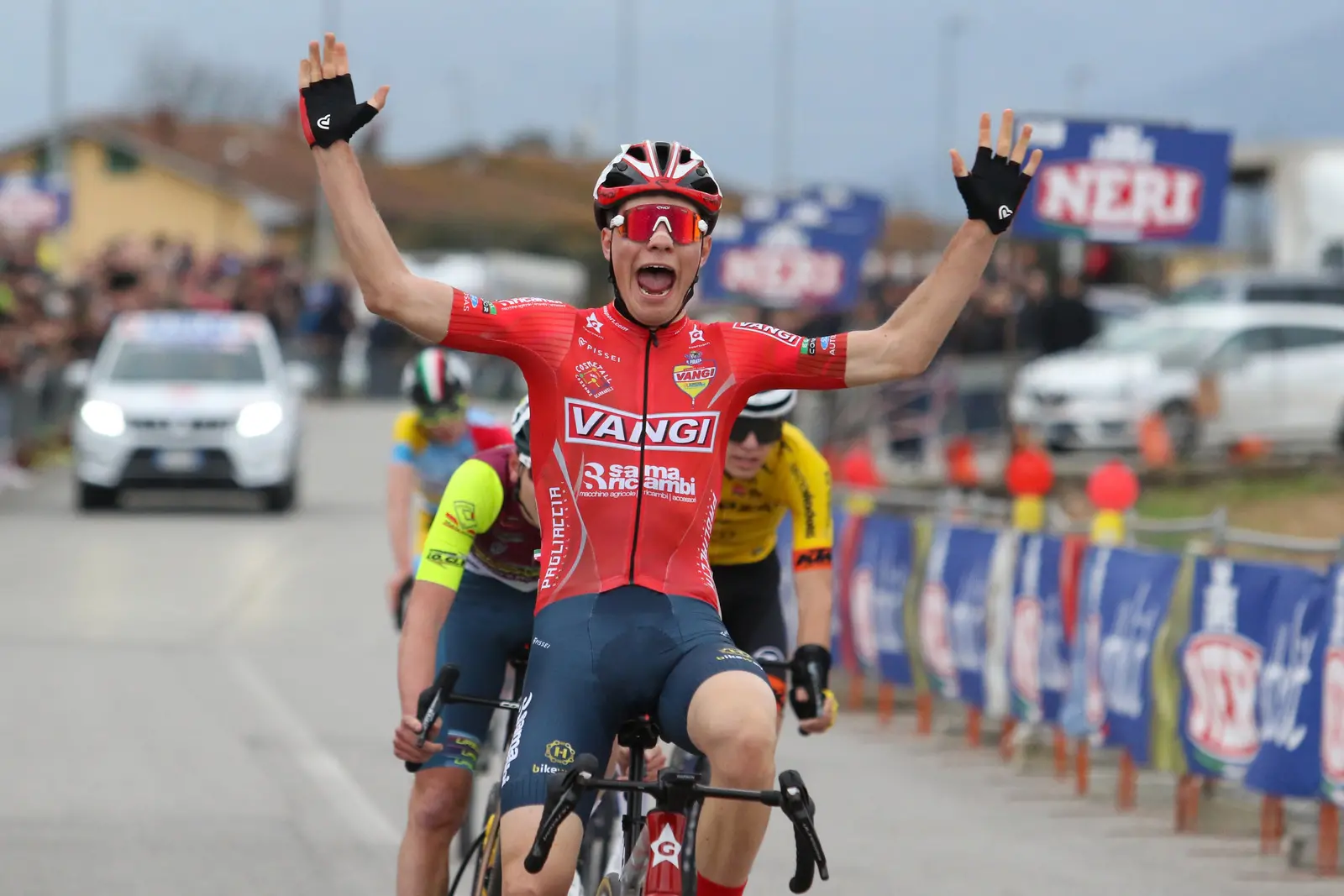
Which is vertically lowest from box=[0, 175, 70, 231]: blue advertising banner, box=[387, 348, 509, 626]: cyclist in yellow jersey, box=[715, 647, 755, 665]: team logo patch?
box=[715, 647, 755, 665]: team logo patch

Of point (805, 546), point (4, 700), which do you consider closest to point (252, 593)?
point (4, 700)

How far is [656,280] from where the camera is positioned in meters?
5.82

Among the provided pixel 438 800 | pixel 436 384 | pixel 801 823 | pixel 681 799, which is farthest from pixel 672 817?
pixel 436 384

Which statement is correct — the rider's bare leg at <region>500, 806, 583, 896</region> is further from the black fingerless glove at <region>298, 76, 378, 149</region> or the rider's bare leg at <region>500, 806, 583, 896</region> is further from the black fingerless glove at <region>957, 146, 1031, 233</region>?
the black fingerless glove at <region>957, 146, 1031, 233</region>

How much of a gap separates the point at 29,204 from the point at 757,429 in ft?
114

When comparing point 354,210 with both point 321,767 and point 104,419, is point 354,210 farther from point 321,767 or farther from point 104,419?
point 104,419

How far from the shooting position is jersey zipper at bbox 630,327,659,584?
18.9ft

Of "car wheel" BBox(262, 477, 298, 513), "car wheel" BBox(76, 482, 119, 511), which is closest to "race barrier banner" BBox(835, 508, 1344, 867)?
"car wheel" BBox(262, 477, 298, 513)

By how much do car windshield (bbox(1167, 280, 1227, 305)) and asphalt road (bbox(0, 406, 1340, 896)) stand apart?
13.5 metres

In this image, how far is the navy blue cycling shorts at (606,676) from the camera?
551 cm

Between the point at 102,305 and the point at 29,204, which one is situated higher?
the point at 29,204

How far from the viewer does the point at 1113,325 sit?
31.1 metres

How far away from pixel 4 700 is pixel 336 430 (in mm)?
25410

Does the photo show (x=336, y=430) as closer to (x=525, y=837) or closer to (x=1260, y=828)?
(x=1260, y=828)
